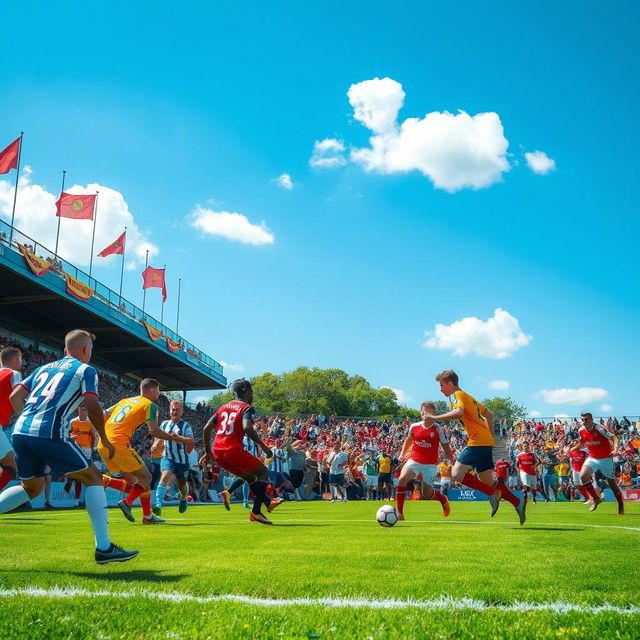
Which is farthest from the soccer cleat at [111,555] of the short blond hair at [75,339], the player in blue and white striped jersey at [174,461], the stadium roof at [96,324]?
the stadium roof at [96,324]

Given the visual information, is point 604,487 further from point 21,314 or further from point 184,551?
point 21,314

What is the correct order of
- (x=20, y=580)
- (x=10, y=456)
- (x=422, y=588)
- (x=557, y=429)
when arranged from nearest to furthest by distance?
(x=422, y=588) < (x=20, y=580) < (x=10, y=456) < (x=557, y=429)

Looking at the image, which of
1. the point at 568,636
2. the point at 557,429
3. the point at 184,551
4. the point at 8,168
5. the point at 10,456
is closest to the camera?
the point at 568,636

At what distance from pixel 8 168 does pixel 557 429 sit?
36.0 m

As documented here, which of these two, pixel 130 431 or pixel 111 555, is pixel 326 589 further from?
pixel 130 431

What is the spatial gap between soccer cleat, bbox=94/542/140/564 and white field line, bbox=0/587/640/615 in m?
1.14

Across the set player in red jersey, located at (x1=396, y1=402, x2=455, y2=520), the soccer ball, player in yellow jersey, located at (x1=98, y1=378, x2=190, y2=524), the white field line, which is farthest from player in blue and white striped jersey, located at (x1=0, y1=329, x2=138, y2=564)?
player in red jersey, located at (x1=396, y1=402, x2=455, y2=520)

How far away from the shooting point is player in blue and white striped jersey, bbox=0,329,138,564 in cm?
520

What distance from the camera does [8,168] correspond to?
2645 centimetres

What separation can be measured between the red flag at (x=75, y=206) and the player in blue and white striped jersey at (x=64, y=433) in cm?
2763

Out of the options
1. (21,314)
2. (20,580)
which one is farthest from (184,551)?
(21,314)

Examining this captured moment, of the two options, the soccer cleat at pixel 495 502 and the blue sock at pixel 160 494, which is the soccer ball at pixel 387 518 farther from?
the blue sock at pixel 160 494

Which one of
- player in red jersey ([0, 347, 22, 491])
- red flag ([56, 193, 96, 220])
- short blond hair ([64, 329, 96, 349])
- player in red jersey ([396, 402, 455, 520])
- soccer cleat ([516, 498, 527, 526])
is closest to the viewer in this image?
short blond hair ([64, 329, 96, 349])

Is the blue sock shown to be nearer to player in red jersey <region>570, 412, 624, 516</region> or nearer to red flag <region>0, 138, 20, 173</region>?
player in red jersey <region>570, 412, 624, 516</region>
